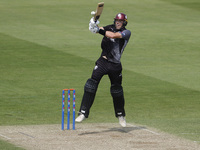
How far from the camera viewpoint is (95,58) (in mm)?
25156

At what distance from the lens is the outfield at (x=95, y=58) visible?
1611 cm

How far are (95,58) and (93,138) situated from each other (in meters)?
12.6

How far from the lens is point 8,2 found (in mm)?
38594

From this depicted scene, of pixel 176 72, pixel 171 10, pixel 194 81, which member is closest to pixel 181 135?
pixel 194 81

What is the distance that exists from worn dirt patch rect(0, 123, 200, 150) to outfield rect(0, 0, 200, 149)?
47 cm

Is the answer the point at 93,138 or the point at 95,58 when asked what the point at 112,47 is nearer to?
the point at 93,138

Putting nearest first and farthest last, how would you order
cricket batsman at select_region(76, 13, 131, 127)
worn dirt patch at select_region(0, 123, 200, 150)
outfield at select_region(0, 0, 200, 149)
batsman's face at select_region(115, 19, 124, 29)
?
worn dirt patch at select_region(0, 123, 200, 150)
cricket batsman at select_region(76, 13, 131, 127)
batsman's face at select_region(115, 19, 124, 29)
outfield at select_region(0, 0, 200, 149)

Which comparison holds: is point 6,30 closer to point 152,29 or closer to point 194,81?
point 152,29

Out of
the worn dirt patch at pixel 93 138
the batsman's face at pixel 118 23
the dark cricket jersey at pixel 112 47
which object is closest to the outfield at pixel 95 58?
the worn dirt patch at pixel 93 138

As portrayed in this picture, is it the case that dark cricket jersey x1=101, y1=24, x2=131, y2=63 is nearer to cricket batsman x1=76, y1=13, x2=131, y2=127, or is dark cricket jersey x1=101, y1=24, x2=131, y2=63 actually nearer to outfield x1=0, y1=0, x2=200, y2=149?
cricket batsman x1=76, y1=13, x2=131, y2=127

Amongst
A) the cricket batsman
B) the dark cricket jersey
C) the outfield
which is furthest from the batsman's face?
the outfield

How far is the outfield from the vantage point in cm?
1611

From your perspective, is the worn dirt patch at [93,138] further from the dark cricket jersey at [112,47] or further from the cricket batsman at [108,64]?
the dark cricket jersey at [112,47]

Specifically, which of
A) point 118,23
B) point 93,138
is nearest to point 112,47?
point 118,23
